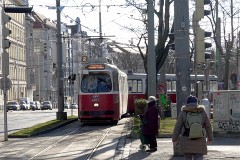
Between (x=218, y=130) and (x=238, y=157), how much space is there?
23.4ft

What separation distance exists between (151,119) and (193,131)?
6182mm

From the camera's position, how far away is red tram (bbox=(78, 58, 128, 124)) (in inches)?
1201

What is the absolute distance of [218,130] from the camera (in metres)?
22.9

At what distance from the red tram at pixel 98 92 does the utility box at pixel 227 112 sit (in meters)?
8.58

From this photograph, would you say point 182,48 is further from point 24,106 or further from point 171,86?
point 24,106

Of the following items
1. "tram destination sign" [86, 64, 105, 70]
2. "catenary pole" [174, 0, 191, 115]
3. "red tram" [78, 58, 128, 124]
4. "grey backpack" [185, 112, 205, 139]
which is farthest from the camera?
"tram destination sign" [86, 64, 105, 70]

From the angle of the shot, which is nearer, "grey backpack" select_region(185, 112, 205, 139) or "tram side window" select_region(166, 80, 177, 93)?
"grey backpack" select_region(185, 112, 205, 139)

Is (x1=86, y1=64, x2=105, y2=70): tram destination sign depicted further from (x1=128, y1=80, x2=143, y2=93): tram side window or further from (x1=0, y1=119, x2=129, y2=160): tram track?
(x1=128, y1=80, x2=143, y2=93): tram side window

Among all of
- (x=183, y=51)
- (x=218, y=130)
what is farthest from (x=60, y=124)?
(x=183, y=51)

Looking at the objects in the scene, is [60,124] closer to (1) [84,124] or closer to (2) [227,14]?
(1) [84,124]

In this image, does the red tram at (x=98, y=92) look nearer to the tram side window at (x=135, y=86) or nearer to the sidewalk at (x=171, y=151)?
the sidewalk at (x=171, y=151)

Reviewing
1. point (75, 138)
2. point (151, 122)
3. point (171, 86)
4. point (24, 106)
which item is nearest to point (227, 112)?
point (75, 138)

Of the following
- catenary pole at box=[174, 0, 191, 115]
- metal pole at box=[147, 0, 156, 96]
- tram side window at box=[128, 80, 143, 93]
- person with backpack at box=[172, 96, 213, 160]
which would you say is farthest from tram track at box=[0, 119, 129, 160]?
tram side window at box=[128, 80, 143, 93]

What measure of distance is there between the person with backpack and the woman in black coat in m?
5.64
